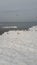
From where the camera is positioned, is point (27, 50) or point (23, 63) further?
point (27, 50)

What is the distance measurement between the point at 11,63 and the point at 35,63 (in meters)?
0.63

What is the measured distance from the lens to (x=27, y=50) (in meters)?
6.46

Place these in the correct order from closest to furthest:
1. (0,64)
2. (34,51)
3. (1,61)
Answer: (0,64), (1,61), (34,51)

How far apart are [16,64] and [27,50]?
2748 millimetres

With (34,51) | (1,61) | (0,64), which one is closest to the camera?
(0,64)

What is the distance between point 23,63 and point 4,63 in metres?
0.50

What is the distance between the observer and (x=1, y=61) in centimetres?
398

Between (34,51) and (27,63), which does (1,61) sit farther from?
(34,51)

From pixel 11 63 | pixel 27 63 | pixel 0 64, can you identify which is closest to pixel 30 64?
pixel 27 63

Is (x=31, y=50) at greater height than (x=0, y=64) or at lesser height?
greater

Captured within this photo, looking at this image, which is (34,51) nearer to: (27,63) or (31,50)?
(31,50)

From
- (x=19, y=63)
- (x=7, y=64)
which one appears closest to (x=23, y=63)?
(x=19, y=63)

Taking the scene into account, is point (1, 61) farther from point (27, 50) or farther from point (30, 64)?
point (27, 50)

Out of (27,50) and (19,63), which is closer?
(19,63)
